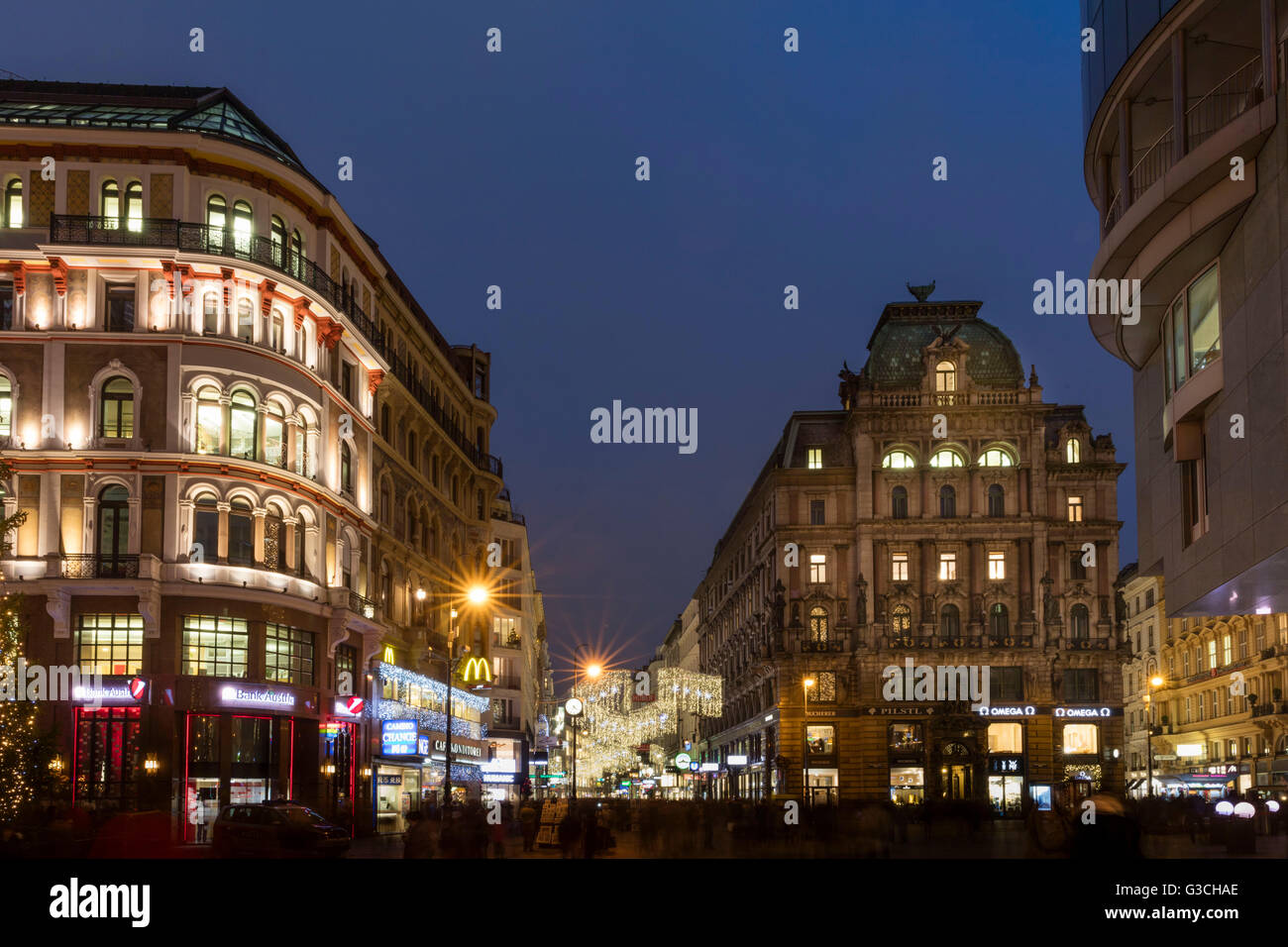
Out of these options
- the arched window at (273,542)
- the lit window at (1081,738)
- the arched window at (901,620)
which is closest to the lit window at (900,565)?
the arched window at (901,620)

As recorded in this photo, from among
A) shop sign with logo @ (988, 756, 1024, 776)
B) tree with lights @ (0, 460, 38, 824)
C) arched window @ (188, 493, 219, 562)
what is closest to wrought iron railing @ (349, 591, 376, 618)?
arched window @ (188, 493, 219, 562)

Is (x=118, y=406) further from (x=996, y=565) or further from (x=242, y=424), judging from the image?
(x=996, y=565)

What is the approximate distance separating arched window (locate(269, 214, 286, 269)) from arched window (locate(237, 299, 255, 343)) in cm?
174

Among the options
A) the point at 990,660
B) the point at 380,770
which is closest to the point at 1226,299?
the point at 380,770

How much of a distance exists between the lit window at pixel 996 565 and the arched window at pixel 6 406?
61582 millimetres

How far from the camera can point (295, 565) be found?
1903 inches

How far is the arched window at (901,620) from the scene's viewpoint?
3521 inches

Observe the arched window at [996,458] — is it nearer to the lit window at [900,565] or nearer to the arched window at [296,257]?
the lit window at [900,565]

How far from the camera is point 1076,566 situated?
90.6 metres

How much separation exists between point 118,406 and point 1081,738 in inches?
2486

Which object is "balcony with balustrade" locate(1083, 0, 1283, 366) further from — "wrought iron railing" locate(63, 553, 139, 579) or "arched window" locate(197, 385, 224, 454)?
"wrought iron railing" locate(63, 553, 139, 579)
